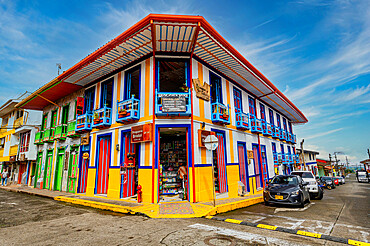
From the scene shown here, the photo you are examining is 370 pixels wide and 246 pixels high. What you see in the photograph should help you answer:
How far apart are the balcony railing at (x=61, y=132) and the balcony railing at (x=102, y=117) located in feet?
15.9

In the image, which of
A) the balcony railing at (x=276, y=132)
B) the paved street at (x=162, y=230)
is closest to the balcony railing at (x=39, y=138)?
the paved street at (x=162, y=230)

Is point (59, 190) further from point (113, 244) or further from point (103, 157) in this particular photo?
point (113, 244)

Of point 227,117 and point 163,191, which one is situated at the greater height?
point 227,117

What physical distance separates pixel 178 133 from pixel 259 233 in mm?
7986

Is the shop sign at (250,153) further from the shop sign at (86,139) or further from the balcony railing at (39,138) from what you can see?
the balcony railing at (39,138)

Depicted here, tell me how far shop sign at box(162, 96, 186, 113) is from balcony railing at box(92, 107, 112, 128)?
433 cm

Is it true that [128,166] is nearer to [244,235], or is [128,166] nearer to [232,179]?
[232,179]

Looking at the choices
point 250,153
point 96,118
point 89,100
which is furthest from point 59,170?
point 250,153

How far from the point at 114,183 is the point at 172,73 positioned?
7299mm

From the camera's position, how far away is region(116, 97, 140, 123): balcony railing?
10211 millimetres

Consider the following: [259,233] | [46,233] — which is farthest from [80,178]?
[259,233]

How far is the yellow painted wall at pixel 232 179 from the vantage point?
11529mm

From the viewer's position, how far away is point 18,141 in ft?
76.4

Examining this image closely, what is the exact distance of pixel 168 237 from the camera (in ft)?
15.6
